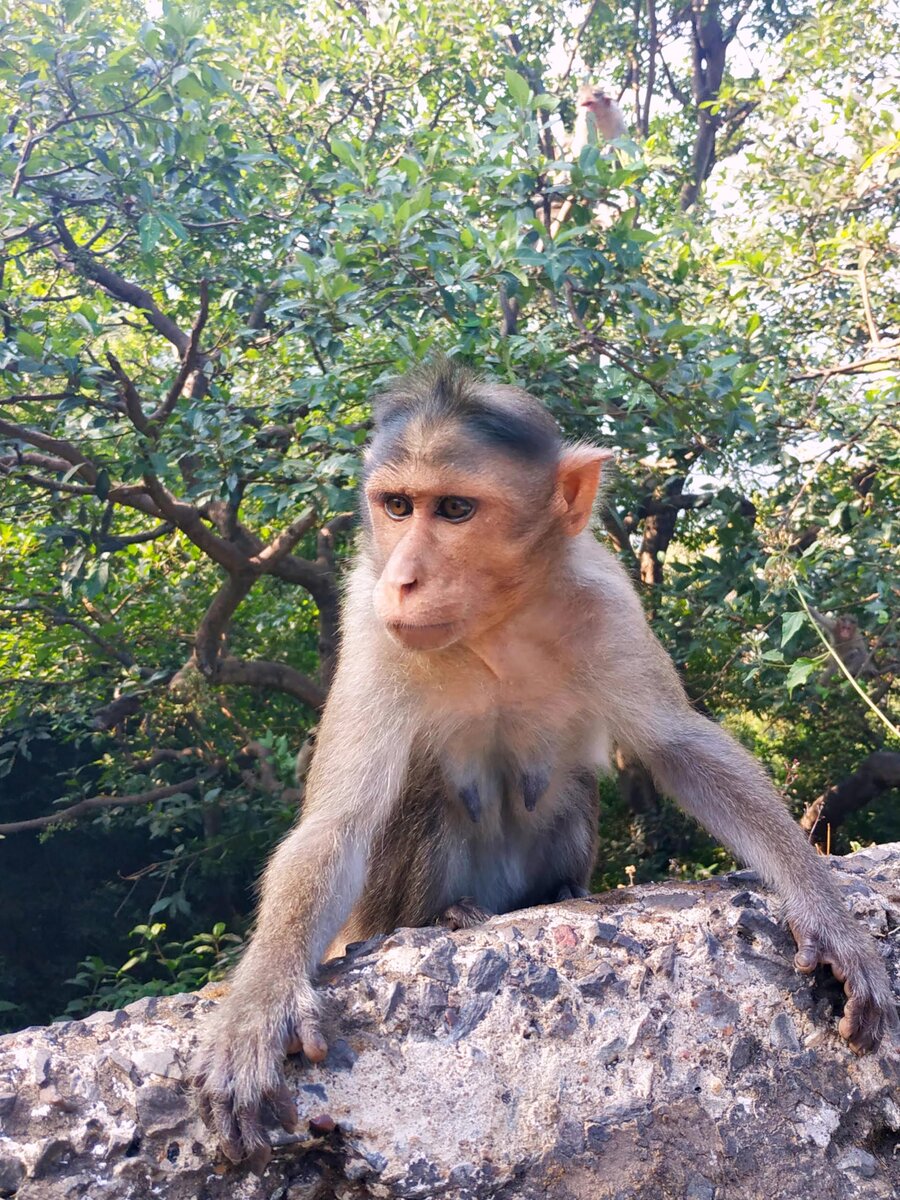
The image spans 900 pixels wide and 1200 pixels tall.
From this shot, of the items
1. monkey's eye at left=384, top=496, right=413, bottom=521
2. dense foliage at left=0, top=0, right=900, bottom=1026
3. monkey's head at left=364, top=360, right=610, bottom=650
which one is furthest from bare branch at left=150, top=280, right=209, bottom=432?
monkey's eye at left=384, top=496, right=413, bottom=521

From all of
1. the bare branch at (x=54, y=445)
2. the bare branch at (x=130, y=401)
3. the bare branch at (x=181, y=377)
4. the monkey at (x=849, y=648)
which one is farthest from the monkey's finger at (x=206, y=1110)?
the monkey at (x=849, y=648)

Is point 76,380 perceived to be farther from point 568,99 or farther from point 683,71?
point 683,71

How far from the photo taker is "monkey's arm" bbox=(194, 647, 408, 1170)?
5.16 ft

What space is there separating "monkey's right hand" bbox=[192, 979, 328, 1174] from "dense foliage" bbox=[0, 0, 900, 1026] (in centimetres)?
210

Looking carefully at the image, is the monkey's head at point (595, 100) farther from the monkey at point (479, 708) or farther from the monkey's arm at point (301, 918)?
the monkey's arm at point (301, 918)

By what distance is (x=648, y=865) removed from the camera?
20.8 feet

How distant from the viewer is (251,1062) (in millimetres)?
1689

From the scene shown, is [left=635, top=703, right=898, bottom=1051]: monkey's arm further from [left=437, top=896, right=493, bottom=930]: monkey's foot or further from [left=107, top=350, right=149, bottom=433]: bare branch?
[left=107, top=350, right=149, bottom=433]: bare branch

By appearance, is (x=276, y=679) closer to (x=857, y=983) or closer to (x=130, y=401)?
(x=130, y=401)

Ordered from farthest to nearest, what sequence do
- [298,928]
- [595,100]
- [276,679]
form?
[595,100] → [276,679] → [298,928]

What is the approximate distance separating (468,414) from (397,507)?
0.28 metres

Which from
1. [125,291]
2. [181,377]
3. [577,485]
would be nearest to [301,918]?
[577,485]

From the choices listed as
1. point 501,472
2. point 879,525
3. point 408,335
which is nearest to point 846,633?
point 879,525

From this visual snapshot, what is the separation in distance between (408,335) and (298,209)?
137 cm
